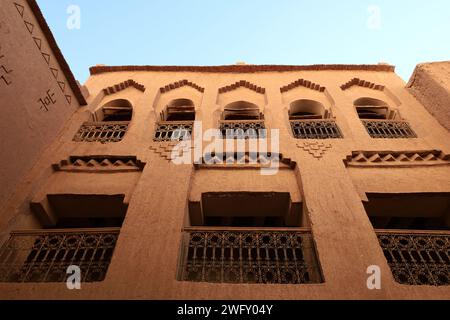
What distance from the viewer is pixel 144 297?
3.39 metres

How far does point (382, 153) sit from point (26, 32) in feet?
20.5

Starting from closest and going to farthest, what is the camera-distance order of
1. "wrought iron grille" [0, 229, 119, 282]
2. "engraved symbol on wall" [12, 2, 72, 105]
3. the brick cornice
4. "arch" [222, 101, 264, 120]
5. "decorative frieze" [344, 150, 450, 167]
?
"wrought iron grille" [0, 229, 119, 282]
"decorative frieze" [344, 150, 450, 167]
"engraved symbol on wall" [12, 2, 72, 105]
"arch" [222, 101, 264, 120]
the brick cornice

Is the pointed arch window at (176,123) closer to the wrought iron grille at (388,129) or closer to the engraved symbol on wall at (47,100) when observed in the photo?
the engraved symbol on wall at (47,100)

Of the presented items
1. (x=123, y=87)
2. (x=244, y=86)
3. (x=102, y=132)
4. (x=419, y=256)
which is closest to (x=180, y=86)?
(x=123, y=87)

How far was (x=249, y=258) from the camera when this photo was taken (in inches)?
159

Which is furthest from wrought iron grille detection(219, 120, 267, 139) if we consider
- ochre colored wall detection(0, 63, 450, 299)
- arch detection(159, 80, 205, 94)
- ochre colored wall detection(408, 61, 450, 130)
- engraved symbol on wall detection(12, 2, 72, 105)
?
ochre colored wall detection(408, 61, 450, 130)

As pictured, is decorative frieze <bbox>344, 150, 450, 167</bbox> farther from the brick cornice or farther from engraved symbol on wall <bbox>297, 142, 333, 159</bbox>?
the brick cornice

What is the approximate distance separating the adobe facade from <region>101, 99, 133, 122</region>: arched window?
0.04m

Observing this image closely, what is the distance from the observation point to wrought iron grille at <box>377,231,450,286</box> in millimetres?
3881

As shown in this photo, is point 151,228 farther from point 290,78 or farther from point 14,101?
point 290,78

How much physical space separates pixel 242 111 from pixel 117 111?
283 centimetres

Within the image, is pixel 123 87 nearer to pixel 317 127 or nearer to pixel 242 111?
pixel 242 111

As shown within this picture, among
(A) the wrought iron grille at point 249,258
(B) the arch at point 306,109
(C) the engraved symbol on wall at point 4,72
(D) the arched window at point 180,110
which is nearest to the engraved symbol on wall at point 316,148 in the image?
(A) the wrought iron grille at point 249,258

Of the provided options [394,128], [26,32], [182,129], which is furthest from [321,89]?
[26,32]
